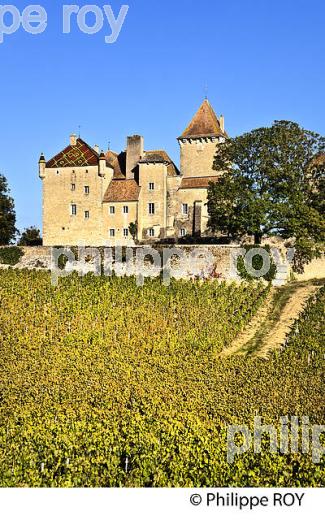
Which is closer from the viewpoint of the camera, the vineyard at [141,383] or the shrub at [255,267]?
the vineyard at [141,383]

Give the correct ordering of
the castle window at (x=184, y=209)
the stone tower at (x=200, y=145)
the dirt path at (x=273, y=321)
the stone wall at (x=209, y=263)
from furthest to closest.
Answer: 1. the stone tower at (x=200, y=145)
2. the castle window at (x=184, y=209)
3. the stone wall at (x=209, y=263)
4. the dirt path at (x=273, y=321)

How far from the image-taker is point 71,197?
42.6 meters

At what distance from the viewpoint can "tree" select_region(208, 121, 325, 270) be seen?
32.6 m

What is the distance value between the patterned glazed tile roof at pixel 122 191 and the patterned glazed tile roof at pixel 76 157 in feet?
5.91

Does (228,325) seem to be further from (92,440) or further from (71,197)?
(71,197)

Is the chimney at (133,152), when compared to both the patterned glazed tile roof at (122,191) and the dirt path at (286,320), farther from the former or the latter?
the dirt path at (286,320)

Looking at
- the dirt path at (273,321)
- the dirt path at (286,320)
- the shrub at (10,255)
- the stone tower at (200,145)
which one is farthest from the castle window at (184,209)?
the dirt path at (286,320)

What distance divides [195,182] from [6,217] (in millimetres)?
11661

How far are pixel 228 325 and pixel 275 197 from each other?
9.57 m

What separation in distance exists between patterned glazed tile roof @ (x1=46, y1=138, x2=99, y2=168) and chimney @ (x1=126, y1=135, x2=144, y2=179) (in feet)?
7.04

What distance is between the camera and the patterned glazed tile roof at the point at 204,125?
44438mm

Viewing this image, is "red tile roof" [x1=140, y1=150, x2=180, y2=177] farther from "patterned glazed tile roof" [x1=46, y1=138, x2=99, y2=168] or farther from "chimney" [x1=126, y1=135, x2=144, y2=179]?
"patterned glazed tile roof" [x1=46, y1=138, x2=99, y2=168]

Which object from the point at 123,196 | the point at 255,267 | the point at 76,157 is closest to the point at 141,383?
the point at 255,267

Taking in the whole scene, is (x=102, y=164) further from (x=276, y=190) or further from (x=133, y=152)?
(x=276, y=190)
